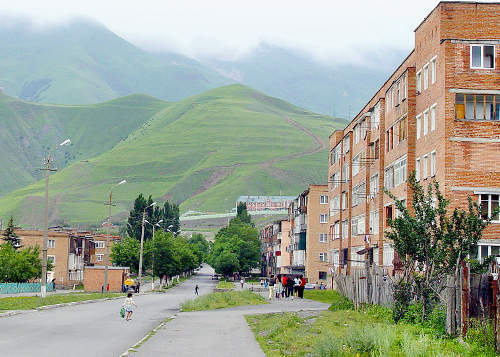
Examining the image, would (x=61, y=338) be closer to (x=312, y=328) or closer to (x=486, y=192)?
(x=312, y=328)

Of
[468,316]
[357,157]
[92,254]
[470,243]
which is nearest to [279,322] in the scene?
[470,243]

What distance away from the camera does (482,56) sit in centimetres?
5119

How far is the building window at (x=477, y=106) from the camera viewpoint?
50.7 m

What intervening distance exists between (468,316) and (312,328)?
9.46m

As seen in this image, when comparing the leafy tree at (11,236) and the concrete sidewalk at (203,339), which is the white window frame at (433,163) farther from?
the leafy tree at (11,236)

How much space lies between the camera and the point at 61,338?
29.9 meters

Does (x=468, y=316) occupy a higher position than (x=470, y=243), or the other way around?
(x=470, y=243)

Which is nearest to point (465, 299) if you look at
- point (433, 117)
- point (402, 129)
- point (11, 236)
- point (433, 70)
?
point (433, 117)

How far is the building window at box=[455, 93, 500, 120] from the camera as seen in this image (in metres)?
50.7

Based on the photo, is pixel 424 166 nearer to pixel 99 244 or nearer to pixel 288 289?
pixel 288 289

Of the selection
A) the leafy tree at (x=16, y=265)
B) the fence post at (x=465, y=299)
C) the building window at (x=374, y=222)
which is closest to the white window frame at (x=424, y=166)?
the building window at (x=374, y=222)

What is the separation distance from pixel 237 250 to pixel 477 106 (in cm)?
12157

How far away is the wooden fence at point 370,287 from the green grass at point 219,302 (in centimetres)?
1065

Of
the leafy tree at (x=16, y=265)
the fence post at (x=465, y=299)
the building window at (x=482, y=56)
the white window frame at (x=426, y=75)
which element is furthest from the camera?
the leafy tree at (x=16, y=265)
